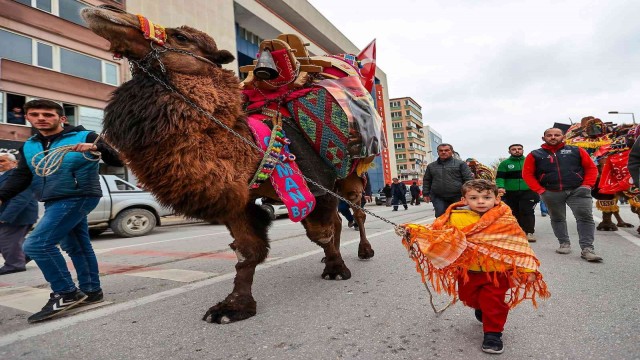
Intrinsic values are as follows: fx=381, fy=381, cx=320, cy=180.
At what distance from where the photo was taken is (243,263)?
2922mm

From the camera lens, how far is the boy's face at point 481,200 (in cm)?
249

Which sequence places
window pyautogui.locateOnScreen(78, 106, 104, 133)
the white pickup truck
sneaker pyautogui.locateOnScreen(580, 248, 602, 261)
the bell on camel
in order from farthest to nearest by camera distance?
window pyautogui.locateOnScreen(78, 106, 104, 133) < the white pickup truck < sneaker pyautogui.locateOnScreen(580, 248, 602, 261) < the bell on camel

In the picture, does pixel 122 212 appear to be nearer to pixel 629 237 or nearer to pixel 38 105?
pixel 38 105

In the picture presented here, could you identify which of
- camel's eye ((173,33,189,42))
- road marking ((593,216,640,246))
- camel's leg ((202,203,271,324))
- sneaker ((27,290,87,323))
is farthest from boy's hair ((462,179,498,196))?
road marking ((593,216,640,246))

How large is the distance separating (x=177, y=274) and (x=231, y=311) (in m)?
2.05

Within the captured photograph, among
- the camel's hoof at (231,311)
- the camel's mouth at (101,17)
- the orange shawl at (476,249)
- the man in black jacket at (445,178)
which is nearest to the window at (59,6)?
the man in black jacket at (445,178)

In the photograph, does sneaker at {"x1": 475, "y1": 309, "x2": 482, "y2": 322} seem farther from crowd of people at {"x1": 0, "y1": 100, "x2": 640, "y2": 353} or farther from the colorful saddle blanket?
the colorful saddle blanket

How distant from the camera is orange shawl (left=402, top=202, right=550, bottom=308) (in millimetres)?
2264

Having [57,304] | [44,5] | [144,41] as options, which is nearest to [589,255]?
[144,41]

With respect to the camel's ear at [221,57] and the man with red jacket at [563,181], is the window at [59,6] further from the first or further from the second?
the man with red jacket at [563,181]

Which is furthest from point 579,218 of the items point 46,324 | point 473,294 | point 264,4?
point 264,4

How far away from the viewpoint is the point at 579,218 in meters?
4.92

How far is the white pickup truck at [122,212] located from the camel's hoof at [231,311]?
7504mm

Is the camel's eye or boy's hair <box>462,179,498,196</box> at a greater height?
the camel's eye
